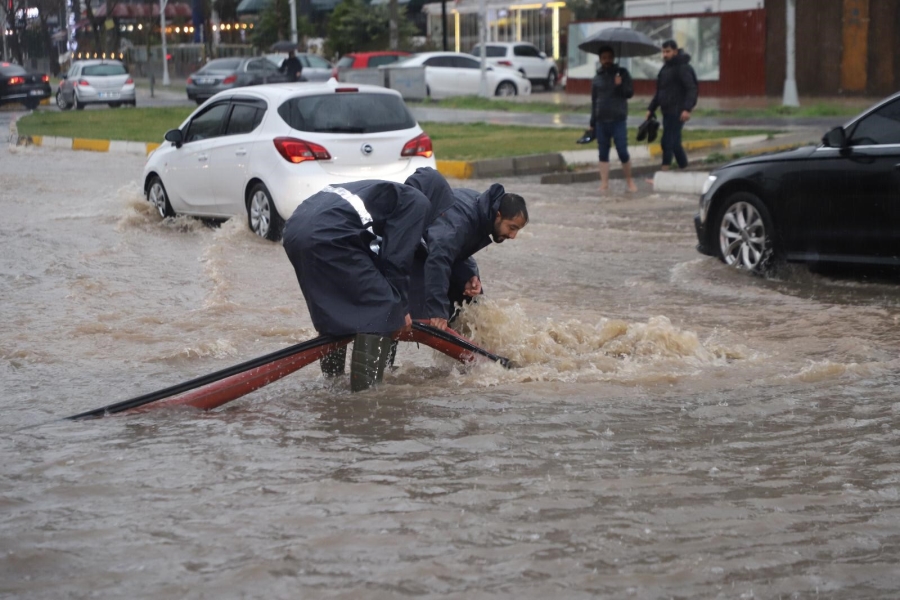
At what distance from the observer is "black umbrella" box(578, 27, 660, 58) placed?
17.0 m

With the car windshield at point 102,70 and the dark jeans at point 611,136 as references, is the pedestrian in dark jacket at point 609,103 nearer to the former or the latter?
the dark jeans at point 611,136

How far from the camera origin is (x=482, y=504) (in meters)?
4.55

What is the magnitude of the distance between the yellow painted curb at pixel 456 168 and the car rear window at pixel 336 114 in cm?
555

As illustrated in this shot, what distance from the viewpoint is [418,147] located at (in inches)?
457

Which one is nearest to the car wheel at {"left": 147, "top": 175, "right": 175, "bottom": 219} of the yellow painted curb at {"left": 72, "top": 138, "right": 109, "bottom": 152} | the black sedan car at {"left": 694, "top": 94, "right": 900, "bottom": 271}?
the black sedan car at {"left": 694, "top": 94, "right": 900, "bottom": 271}

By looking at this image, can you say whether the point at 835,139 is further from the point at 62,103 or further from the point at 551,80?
the point at 62,103

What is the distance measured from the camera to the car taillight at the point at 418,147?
37.8 ft

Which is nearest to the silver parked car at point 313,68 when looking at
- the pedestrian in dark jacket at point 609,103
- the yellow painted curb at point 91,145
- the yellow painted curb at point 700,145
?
the yellow painted curb at point 91,145

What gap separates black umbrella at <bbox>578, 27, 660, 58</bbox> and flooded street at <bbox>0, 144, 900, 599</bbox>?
8280 millimetres

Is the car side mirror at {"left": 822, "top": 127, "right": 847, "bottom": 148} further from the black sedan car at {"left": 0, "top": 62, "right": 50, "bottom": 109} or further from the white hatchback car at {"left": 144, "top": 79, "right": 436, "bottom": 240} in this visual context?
the black sedan car at {"left": 0, "top": 62, "right": 50, "bottom": 109}

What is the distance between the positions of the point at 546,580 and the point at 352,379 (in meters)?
2.29

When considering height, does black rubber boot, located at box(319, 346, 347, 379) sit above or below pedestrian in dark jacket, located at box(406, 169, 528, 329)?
below

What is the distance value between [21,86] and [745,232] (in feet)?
114

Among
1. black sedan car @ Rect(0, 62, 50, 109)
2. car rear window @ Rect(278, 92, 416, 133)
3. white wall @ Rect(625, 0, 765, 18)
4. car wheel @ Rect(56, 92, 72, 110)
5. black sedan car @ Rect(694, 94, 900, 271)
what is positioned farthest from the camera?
car wheel @ Rect(56, 92, 72, 110)
